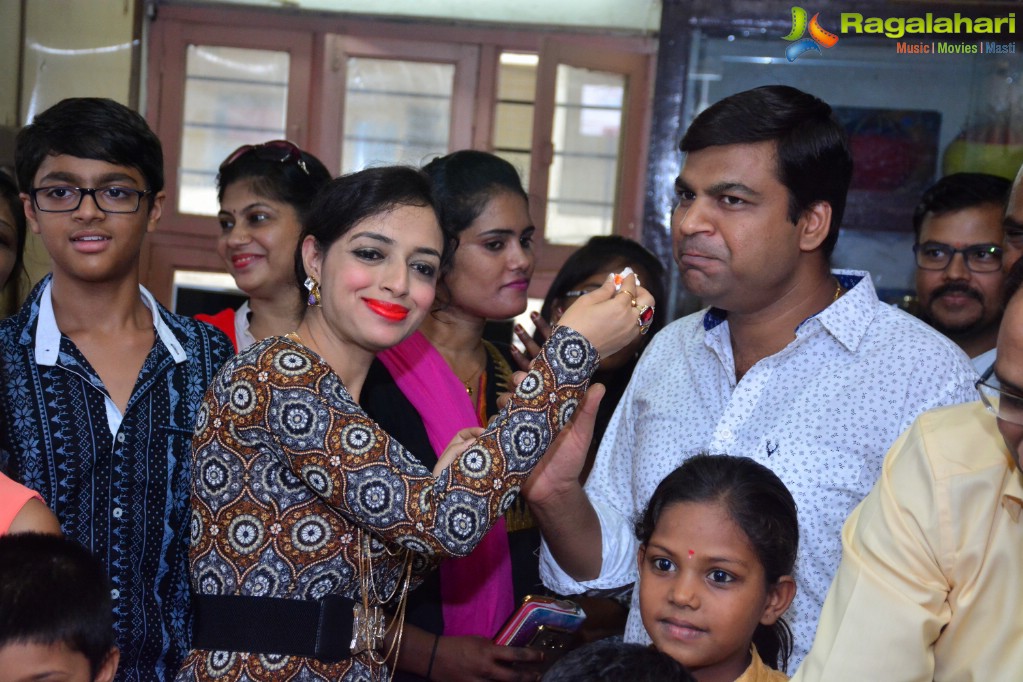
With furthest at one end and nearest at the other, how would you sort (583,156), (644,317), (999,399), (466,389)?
(583,156)
(466,389)
(644,317)
(999,399)

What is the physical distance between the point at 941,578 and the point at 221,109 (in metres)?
4.89

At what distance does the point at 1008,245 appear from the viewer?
96.0 inches

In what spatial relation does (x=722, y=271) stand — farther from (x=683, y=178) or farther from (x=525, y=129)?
(x=525, y=129)

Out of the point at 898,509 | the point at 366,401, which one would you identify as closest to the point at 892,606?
the point at 898,509

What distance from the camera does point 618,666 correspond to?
1.53 m

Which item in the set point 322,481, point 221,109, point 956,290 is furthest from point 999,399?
point 221,109

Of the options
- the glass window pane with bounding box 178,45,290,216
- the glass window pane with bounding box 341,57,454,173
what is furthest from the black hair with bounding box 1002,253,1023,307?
the glass window pane with bounding box 178,45,290,216

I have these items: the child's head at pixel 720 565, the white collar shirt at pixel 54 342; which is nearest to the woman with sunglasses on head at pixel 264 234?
the white collar shirt at pixel 54 342

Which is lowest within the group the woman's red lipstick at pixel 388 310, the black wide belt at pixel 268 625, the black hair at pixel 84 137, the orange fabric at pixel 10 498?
the black wide belt at pixel 268 625

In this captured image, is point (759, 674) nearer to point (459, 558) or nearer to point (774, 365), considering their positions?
point (774, 365)

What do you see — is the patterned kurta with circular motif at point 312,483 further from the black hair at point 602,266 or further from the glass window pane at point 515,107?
the glass window pane at point 515,107

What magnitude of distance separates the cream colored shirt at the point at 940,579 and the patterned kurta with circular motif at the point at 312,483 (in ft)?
1.86

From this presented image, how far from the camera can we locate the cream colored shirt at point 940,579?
1359 mm

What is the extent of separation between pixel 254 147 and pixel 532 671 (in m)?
1.70
